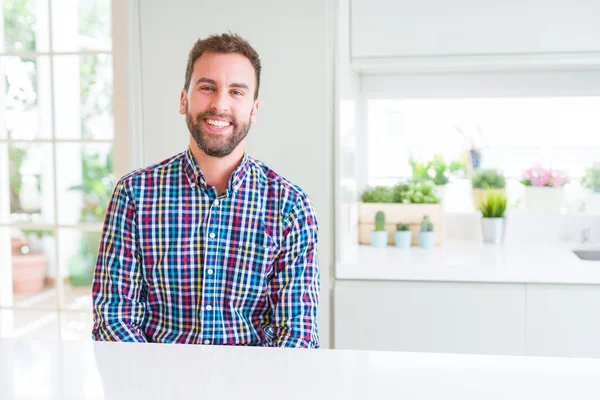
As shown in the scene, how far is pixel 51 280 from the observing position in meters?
3.03

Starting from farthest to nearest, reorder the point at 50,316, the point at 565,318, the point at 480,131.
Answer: the point at 480,131 < the point at 50,316 < the point at 565,318

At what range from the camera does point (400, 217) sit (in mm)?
2965

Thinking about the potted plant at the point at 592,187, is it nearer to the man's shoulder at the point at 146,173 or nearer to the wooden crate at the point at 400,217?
the wooden crate at the point at 400,217

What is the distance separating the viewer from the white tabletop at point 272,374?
3.17 feet

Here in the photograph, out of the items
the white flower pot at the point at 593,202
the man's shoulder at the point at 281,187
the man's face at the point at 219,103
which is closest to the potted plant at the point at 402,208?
the white flower pot at the point at 593,202

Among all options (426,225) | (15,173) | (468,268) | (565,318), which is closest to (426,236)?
(426,225)

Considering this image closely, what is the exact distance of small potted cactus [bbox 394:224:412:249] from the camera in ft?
9.44

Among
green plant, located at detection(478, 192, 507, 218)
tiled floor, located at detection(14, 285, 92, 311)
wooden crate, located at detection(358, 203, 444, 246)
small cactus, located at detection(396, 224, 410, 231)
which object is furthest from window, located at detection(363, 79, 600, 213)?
tiled floor, located at detection(14, 285, 92, 311)

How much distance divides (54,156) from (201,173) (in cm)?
150

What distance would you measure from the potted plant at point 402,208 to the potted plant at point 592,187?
760 mm

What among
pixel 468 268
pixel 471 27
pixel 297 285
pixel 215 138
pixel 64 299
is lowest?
pixel 64 299

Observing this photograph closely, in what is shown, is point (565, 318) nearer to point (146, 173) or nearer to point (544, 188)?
point (544, 188)

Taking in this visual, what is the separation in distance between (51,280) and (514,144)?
223 centimetres

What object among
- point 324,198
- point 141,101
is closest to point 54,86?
point 141,101
